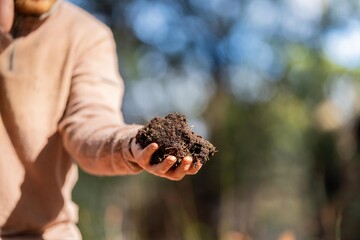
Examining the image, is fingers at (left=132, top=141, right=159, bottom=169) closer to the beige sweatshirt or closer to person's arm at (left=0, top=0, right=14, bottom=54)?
the beige sweatshirt

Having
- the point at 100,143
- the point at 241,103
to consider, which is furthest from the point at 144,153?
the point at 241,103

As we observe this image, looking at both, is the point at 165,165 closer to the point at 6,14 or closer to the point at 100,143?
the point at 100,143

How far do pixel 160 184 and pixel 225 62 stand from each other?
47.4 inches

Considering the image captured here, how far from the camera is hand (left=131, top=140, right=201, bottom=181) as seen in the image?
3.97 feet

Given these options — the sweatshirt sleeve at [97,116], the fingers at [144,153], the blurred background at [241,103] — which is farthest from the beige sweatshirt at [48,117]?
the blurred background at [241,103]

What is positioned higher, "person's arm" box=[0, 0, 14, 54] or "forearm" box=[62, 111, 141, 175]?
"person's arm" box=[0, 0, 14, 54]

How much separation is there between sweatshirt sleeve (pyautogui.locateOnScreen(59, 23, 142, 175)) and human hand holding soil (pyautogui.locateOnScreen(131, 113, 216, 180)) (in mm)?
95

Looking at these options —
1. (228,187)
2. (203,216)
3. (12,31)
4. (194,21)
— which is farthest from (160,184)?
(12,31)

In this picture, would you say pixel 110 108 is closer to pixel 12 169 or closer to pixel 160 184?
pixel 12 169

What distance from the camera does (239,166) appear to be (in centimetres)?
656

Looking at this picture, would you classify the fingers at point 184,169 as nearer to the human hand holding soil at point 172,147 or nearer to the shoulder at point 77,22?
the human hand holding soil at point 172,147

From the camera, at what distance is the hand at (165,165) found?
1.21 metres

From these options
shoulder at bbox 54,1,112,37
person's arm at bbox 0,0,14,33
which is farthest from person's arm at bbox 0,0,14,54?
shoulder at bbox 54,1,112,37

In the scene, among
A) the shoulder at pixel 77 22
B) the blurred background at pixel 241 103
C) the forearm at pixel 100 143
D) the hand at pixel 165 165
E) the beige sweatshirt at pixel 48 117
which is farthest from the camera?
the blurred background at pixel 241 103
